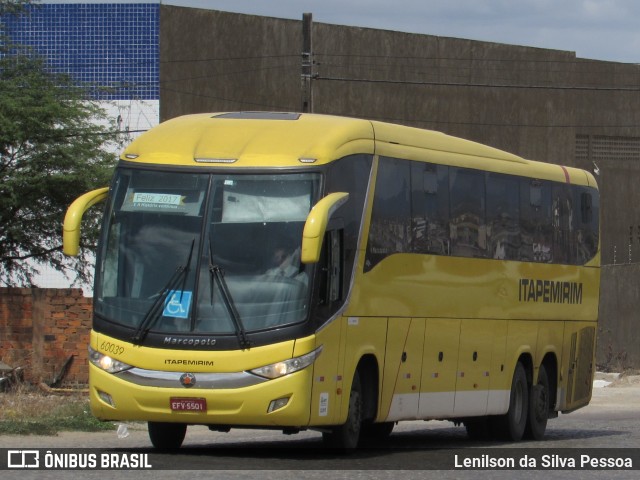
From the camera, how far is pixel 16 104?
25.3 meters

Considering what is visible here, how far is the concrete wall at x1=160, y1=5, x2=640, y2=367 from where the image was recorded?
39.3 metres

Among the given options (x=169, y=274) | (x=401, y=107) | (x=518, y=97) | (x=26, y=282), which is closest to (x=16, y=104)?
(x=26, y=282)

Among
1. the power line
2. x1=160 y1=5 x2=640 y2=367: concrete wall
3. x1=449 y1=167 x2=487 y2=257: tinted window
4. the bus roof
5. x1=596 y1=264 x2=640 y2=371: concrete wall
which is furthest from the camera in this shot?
the power line

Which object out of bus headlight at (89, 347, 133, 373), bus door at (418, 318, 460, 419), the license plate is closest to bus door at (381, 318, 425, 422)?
bus door at (418, 318, 460, 419)

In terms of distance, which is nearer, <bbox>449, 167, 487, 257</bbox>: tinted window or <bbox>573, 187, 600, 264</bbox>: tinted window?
<bbox>449, 167, 487, 257</bbox>: tinted window

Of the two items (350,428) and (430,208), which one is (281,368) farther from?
(430,208)

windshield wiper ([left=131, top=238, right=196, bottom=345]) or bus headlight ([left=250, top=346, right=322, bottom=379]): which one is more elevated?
windshield wiper ([left=131, top=238, right=196, bottom=345])

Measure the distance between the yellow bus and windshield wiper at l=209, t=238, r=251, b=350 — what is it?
0.01 m

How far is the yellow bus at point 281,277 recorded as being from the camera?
13383mm

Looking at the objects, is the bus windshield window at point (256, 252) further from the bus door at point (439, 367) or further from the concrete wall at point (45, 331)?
the concrete wall at point (45, 331)

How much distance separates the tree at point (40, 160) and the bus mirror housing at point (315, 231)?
42.3ft

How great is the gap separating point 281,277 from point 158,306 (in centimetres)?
124

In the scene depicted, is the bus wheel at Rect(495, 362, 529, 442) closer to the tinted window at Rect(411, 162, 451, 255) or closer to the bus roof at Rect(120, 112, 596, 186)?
the tinted window at Rect(411, 162, 451, 255)

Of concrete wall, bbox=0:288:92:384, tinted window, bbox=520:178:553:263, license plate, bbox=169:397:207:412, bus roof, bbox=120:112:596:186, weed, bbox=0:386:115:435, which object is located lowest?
weed, bbox=0:386:115:435
